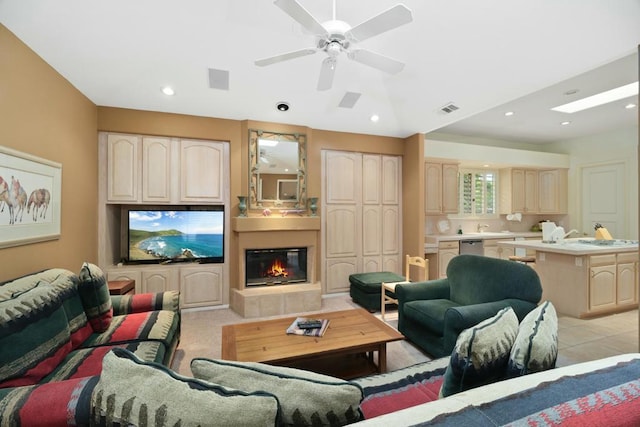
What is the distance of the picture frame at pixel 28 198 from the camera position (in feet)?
6.95

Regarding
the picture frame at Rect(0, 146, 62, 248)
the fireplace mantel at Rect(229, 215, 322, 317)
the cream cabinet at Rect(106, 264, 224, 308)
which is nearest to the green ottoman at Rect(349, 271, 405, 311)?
the fireplace mantel at Rect(229, 215, 322, 317)

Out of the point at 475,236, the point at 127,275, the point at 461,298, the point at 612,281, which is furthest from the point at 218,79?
the point at 612,281

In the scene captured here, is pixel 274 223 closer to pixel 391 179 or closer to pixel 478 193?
pixel 391 179

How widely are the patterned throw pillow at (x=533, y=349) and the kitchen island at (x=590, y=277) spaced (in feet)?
10.9

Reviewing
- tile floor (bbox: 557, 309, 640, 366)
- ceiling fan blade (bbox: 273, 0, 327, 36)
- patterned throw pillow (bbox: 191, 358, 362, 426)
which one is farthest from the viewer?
tile floor (bbox: 557, 309, 640, 366)

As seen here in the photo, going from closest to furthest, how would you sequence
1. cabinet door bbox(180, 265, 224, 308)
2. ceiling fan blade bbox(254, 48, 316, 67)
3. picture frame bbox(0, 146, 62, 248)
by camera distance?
picture frame bbox(0, 146, 62, 248) → ceiling fan blade bbox(254, 48, 316, 67) → cabinet door bbox(180, 265, 224, 308)

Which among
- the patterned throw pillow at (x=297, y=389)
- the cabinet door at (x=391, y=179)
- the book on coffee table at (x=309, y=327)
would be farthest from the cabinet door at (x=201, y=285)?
the patterned throw pillow at (x=297, y=389)

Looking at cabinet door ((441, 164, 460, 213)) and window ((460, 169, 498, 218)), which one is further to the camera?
window ((460, 169, 498, 218))

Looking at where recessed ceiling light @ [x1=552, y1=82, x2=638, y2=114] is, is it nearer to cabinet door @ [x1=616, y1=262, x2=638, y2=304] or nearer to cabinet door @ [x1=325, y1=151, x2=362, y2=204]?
cabinet door @ [x1=616, y1=262, x2=638, y2=304]

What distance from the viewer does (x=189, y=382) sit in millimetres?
764

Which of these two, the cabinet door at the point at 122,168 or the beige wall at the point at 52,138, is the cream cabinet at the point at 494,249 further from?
the beige wall at the point at 52,138

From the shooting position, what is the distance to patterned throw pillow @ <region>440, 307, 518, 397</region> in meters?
1.04

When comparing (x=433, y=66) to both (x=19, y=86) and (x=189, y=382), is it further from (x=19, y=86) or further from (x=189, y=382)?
(x=19, y=86)

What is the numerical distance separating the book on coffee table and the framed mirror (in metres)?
2.22
